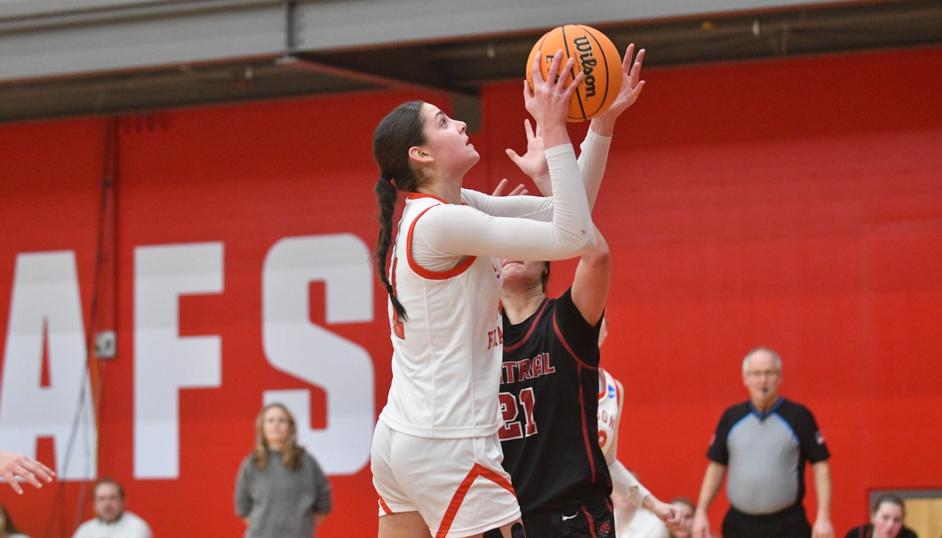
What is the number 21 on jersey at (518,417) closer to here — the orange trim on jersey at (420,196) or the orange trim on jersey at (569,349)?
the orange trim on jersey at (569,349)

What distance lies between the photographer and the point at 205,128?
30.9 ft

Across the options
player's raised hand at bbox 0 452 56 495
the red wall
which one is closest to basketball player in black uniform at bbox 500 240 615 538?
player's raised hand at bbox 0 452 56 495

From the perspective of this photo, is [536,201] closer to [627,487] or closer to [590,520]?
[590,520]

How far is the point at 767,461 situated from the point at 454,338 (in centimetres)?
448

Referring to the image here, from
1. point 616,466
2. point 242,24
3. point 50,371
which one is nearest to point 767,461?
point 616,466

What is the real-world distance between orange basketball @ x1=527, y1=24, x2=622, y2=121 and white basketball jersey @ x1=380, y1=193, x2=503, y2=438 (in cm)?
58

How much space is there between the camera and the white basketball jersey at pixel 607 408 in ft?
15.0

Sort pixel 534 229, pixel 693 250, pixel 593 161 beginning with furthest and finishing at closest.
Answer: pixel 693 250 < pixel 593 161 < pixel 534 229

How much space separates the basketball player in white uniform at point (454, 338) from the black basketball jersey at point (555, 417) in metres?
0.48

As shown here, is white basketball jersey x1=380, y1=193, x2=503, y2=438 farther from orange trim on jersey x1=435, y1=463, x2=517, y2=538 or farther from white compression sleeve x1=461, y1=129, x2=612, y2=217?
white compression sleeve x1=461, y1=129, x2=612, y2=217

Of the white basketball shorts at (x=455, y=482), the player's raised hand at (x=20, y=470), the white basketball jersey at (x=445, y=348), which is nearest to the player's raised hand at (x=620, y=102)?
the white basketball jersey at (x=445, y=348)

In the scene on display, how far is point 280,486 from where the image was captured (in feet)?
25.5

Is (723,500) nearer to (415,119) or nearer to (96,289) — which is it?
(96,289)

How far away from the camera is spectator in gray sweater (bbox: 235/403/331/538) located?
7684mm
